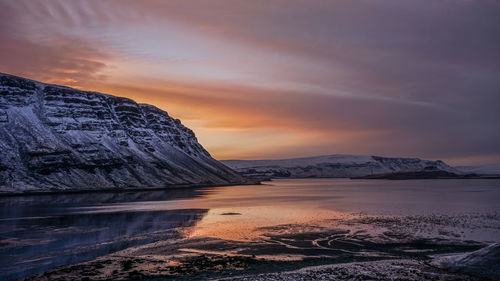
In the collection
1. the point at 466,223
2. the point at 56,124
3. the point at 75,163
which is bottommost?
the point at 466,223

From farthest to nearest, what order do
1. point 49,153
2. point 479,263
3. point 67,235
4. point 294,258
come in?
point 49,153 → point 67,235 → point 294,258 → point 479,263

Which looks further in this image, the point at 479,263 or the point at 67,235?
the point at 67,235

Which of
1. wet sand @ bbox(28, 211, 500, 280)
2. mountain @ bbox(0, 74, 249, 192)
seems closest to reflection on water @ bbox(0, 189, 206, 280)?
wet sand @ bbox(28, 211, 500, 280)

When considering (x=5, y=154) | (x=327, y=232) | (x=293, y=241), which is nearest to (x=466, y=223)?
(x=327, y=232)

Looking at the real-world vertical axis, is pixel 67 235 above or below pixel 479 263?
above

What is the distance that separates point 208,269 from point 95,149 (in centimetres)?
17440

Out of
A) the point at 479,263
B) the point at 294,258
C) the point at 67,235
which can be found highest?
the point at 67,235

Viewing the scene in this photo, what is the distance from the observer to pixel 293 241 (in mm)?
40500

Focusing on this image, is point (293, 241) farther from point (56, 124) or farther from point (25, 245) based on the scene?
point (56, 124)

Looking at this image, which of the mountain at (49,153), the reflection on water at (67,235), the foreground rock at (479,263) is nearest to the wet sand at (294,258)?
the foreground rock at (479,263)

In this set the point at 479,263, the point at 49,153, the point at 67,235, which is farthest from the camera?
the point at 49,153

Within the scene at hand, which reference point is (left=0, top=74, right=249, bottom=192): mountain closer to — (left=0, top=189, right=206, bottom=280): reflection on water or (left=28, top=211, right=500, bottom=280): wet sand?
(left=0, top=189, right=206, bottom=280): reflection on water

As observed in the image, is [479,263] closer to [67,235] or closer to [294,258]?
[294,258]

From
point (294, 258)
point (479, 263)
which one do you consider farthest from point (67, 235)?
point (479, 263)
